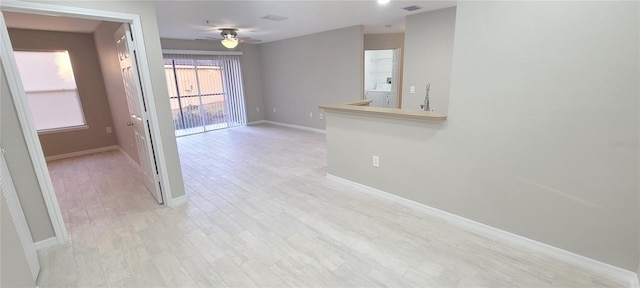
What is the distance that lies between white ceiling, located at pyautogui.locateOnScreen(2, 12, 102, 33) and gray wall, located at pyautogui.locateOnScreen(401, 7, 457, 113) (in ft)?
16.1

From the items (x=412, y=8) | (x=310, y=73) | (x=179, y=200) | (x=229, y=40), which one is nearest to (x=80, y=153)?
(x=229, y=40)

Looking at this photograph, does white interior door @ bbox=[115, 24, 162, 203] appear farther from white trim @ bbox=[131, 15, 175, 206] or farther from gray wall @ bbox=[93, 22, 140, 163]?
gray wall @ bbox=[93, 22, 140, 163]

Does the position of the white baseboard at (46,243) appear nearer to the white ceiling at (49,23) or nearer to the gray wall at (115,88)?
the gray wall at (115,88)

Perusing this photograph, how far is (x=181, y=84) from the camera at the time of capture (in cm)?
668

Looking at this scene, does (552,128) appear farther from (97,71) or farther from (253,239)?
(97,71)

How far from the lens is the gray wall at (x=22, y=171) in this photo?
1996 millimetres

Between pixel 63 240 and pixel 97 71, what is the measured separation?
4.23 metres

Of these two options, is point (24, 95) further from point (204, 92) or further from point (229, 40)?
point (204, 92)

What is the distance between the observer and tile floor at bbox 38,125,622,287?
1.87 m

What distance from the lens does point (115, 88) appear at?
14.7 ft

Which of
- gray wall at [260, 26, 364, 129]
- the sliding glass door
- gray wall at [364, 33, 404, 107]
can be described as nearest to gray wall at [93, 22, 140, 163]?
the sliding glass door

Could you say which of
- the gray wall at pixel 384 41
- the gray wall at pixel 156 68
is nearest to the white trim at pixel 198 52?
the gray wall at pixel 384 41

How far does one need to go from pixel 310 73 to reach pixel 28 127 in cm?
507

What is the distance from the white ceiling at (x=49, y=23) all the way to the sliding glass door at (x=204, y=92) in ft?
6.04
